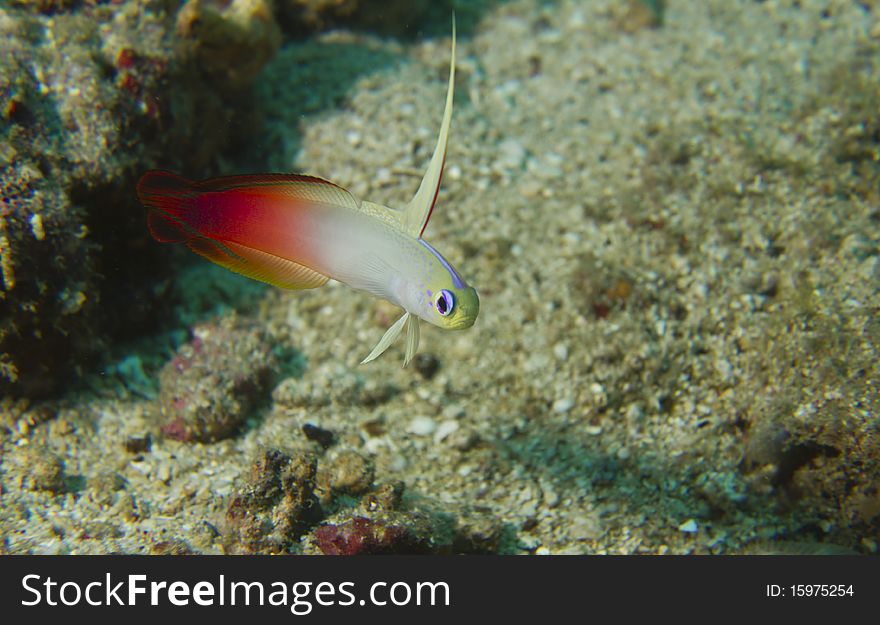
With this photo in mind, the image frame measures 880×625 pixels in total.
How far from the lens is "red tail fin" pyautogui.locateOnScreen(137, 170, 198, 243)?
2.08m

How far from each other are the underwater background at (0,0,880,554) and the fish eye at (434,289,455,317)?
1387 millimetres

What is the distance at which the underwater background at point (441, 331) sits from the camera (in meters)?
3.19

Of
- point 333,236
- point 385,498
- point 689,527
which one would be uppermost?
point 333,236

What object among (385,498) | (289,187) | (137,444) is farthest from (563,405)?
(137,444)

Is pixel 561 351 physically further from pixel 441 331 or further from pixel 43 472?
pixel 43 472

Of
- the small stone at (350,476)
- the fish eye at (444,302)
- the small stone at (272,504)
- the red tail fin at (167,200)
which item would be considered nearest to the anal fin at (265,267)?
the red tail fin at (167,200)

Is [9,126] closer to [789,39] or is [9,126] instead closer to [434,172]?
[434,172]

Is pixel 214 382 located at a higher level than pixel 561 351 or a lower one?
lower

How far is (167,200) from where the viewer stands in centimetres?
211

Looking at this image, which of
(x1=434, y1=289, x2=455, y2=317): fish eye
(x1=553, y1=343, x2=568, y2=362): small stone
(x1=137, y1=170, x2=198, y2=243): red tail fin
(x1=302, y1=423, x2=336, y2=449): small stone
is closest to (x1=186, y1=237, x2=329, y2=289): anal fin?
(x1=137, y1=170, x2=198, y2=243): red tail fin

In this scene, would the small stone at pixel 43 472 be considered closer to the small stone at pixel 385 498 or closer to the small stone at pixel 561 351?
the small stone at pixel 385 498

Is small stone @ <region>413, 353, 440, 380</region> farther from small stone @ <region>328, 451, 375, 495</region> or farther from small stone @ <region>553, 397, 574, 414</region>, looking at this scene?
small stone @ <region>328, 451, 375, 495</region>

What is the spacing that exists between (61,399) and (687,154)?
193 inches

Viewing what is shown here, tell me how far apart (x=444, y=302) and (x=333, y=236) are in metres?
0.44
